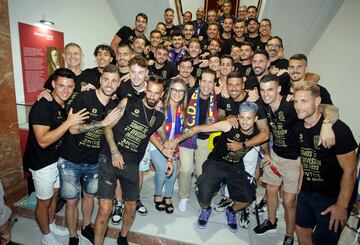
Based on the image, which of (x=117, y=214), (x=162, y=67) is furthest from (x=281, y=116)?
(x=117, y=214)

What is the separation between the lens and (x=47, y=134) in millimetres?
2436

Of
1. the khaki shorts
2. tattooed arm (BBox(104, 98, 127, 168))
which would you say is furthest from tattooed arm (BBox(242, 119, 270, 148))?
tattooed arm (BBox(104, 98, 127, 168))

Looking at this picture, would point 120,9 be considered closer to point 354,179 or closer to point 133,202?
point 133,202

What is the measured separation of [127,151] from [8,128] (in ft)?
6.28

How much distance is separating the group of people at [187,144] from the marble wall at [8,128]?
61cm

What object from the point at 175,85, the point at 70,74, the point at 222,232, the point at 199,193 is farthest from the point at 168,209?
the point at 70,74

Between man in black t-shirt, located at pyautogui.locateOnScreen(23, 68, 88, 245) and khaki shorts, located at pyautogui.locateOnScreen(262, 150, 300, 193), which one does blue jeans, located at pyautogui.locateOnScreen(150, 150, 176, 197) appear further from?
khaki shorts, located at pyautogui.locateOnScreen(262, 150, 300, 193)

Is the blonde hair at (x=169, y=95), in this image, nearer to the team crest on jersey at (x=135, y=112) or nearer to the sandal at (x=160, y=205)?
the team crest on jersey at (x=135, y=112)

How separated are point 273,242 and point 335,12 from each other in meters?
5.91

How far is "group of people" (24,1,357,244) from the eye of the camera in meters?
2.27

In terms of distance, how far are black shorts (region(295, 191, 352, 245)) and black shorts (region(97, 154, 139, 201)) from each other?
1.83 m

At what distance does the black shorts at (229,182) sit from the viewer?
3141 mm

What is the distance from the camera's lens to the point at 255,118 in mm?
3025

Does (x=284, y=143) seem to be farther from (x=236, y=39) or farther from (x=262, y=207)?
(x=236, y=39)
